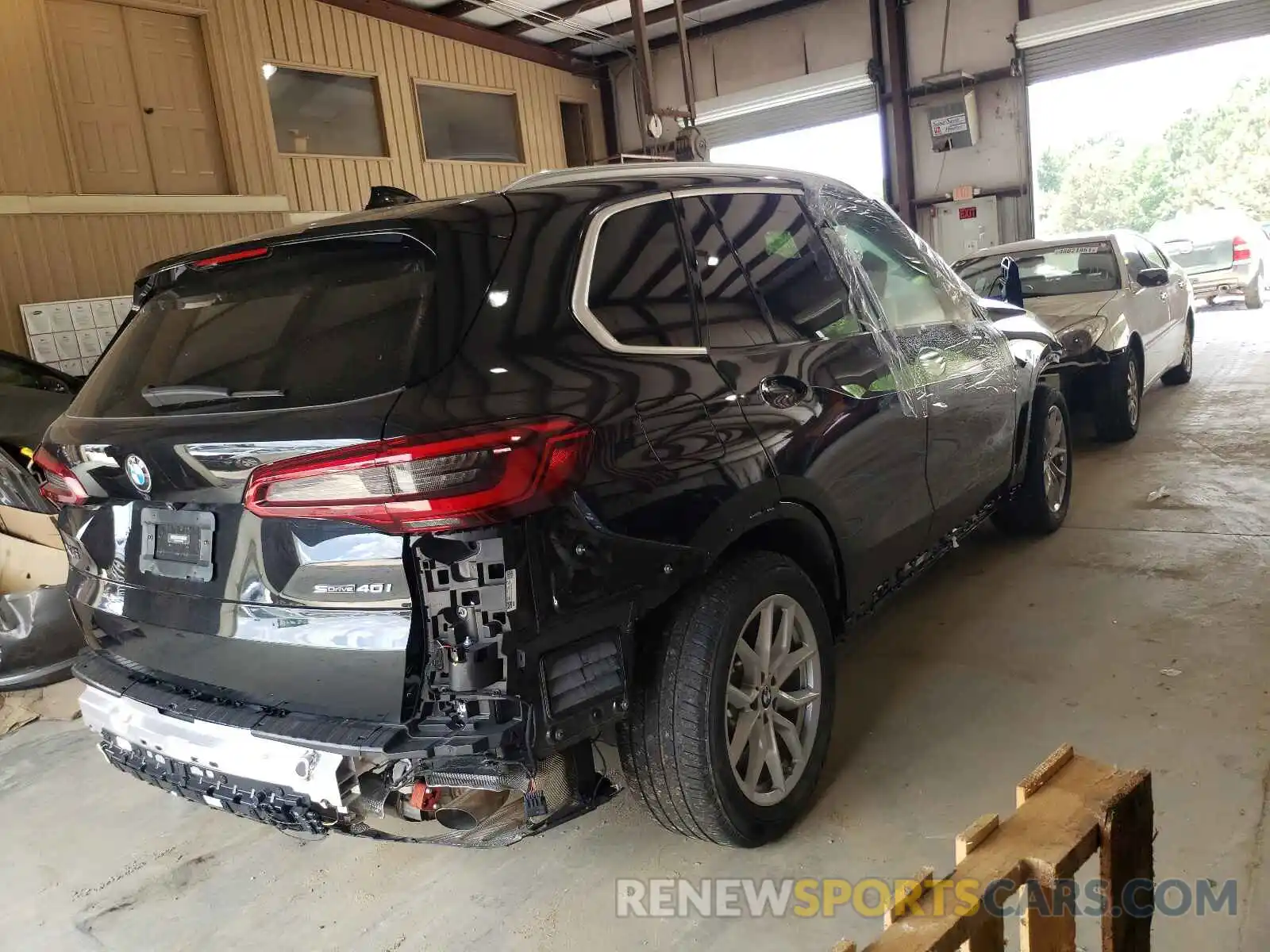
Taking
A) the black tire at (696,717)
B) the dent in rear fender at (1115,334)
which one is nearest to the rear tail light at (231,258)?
the black tire at (696,717)

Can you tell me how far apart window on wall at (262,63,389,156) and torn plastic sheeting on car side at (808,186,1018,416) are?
25.0 ft

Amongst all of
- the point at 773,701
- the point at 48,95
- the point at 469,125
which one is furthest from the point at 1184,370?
the point at 48,95

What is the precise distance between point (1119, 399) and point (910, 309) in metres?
3.48

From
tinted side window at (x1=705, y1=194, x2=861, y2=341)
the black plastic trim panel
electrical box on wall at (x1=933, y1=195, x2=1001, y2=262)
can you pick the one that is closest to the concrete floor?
the black plastic trim panel

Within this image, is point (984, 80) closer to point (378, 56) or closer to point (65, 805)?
point (378, 56)

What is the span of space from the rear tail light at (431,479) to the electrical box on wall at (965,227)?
33.2ft

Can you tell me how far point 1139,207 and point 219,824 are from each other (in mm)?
26408

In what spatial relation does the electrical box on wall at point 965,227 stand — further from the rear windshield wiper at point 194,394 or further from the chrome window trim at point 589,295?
the rear windshield wiper at point 194,394

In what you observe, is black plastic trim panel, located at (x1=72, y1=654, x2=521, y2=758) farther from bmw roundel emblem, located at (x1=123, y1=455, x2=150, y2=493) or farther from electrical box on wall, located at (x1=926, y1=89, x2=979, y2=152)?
electrical box on wall, located at (x1=926, y1=89, x2=979, y2=152)

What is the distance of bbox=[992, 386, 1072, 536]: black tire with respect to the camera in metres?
4.09

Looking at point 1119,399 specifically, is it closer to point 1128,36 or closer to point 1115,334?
point 1115,334

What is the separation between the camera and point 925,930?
1.02 m

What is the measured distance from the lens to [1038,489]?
13.8 ft

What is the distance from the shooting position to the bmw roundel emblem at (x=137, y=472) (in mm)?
1963
